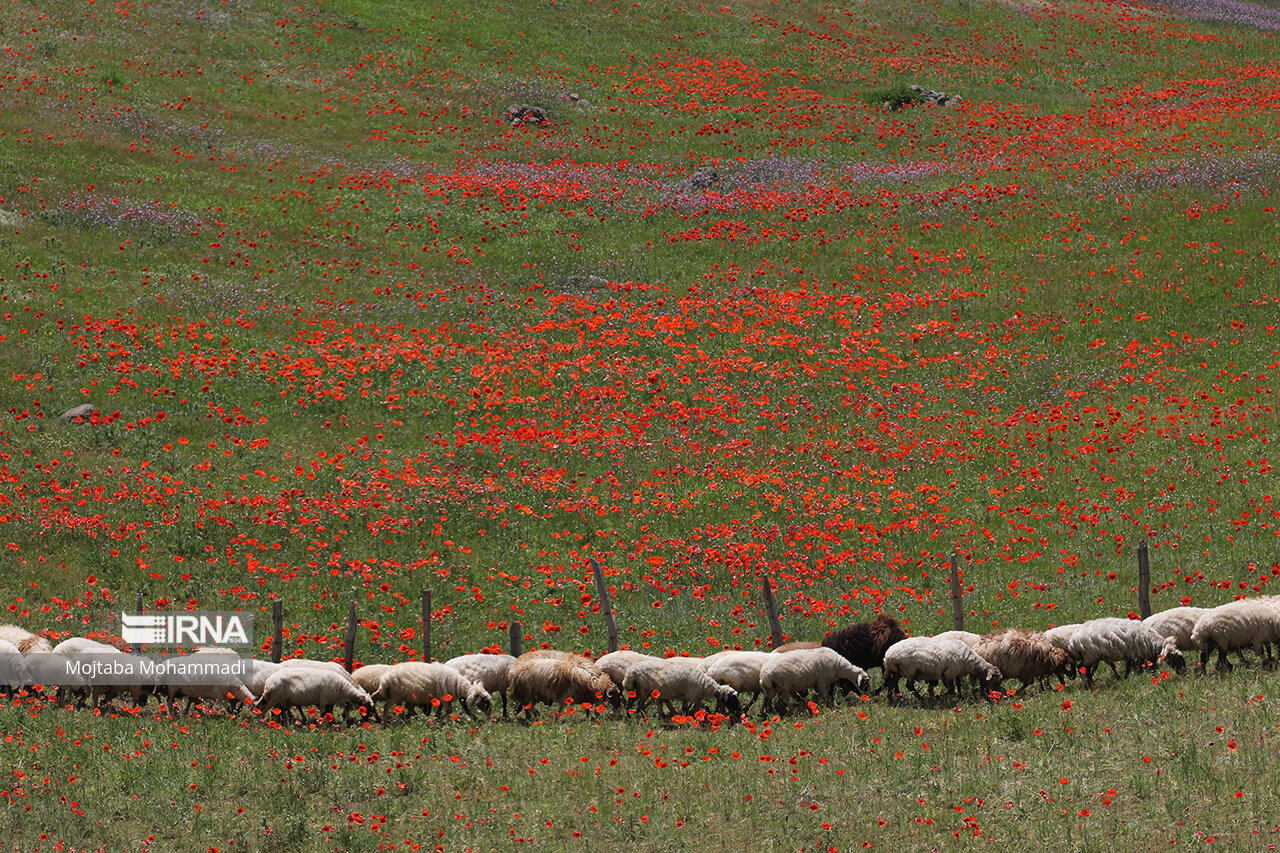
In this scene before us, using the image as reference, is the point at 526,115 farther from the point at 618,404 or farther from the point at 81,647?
the point at 81,647

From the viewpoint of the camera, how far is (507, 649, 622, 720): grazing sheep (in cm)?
1992

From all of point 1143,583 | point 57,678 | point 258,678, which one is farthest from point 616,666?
point 1143,583

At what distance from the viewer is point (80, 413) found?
3136 cm

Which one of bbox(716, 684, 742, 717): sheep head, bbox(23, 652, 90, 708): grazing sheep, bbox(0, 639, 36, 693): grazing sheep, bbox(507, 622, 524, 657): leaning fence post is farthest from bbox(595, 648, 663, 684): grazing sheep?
bbox(0, 639, 36, 693): grazing sheep

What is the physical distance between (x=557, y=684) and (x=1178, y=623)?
1034 cm

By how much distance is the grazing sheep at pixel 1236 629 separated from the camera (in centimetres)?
1947

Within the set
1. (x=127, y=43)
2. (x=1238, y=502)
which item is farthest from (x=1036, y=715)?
(x=127, y=43)

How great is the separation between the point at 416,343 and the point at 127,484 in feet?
34.1

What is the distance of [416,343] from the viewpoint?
36938 mm

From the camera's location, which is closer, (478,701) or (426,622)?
(478,701)

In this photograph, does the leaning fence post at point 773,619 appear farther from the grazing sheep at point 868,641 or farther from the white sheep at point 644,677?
the white sheep at point 644,677

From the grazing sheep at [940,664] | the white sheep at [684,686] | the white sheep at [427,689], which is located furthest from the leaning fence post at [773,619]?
the white sheep at [427,689]

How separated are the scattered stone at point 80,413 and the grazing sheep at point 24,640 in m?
10.8
